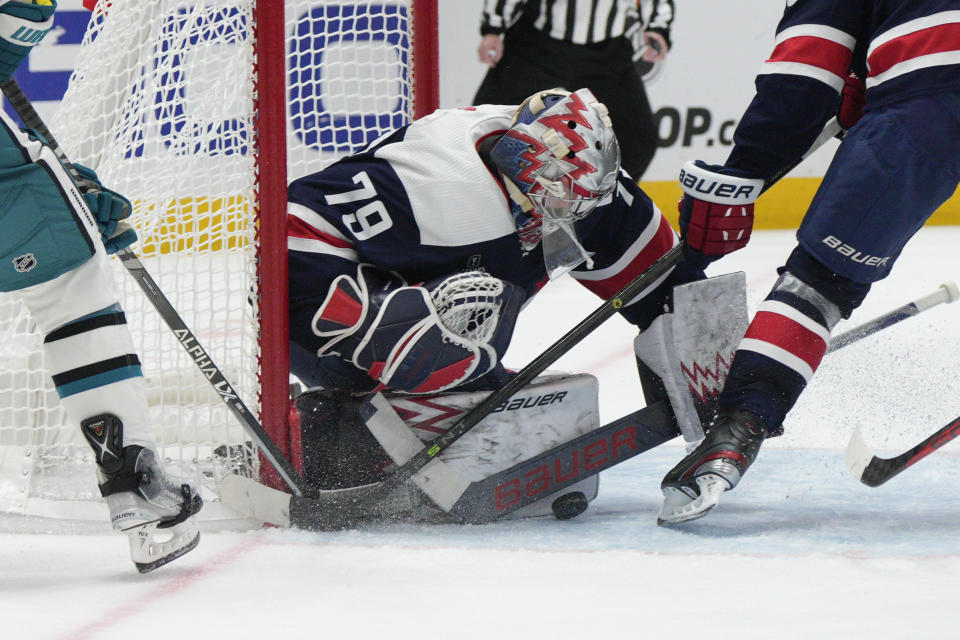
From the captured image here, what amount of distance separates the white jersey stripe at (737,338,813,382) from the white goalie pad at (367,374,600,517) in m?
0.33

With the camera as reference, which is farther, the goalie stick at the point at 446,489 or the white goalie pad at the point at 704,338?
the white goalie pad at the point at 704,338

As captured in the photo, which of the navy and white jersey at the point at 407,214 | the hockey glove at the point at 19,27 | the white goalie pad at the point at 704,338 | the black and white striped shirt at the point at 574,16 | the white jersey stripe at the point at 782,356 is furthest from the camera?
the black and white striped shirt at the point at 574,16

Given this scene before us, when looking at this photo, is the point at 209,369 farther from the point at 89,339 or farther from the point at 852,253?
the point at 852,253

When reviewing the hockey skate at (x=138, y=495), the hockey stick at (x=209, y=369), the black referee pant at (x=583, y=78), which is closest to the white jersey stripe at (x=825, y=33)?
the hockey stick at (x=209, y=369)

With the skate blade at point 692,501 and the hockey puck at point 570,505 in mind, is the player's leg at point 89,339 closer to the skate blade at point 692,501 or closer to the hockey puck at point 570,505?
the hockey puck at point 570,505

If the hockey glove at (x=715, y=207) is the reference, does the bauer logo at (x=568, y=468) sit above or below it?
below

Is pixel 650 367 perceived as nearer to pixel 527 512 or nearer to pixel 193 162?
pixel 527 512

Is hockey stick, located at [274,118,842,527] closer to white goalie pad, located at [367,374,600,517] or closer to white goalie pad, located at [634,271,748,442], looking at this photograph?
white goalie pad, located at [367,374,600,517]

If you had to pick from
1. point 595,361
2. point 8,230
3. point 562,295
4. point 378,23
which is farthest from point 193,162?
point 562,295

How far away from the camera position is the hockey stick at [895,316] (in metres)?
2.37

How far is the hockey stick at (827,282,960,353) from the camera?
7.78 feet

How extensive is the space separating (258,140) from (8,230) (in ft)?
1.66

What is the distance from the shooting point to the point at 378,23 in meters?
2.91

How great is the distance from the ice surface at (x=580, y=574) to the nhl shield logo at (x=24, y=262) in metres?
0.46
